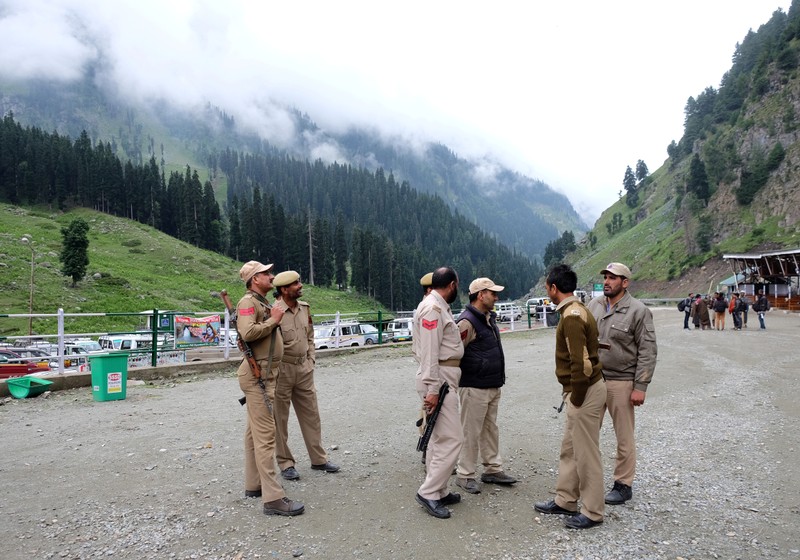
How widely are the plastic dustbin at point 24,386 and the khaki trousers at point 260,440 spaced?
739 cm

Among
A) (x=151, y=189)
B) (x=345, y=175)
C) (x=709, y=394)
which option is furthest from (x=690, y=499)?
(x=345, y=175)

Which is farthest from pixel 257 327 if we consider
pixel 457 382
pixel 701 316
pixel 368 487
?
pixel 701 316

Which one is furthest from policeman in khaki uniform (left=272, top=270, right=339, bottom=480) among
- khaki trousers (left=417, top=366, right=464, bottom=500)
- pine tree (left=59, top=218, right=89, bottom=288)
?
pine tree (left=59, top=218, right=89, bottom=288)

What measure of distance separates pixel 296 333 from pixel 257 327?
0.86 metres

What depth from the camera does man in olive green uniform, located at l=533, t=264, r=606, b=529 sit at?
3814mm

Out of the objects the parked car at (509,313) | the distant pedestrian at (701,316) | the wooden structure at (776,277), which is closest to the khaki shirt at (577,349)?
the parked car at (509,313)

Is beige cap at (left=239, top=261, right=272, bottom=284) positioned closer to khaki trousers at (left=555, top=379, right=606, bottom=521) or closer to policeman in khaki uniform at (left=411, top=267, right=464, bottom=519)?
policeman in khaki uniform at (left=411, top=267, right=464, bottom=519)

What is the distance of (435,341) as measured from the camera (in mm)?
4141

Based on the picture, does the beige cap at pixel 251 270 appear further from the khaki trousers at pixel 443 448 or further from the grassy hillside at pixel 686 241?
the grassy hillside at pixel 686 241

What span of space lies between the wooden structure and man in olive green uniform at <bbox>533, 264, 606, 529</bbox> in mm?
48182

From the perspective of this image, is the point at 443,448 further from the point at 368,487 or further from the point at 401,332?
the point at 401,332

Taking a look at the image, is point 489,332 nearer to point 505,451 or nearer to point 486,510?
point 486,510

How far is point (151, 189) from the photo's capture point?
9112cm

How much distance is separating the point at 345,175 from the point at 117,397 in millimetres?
179840
